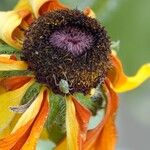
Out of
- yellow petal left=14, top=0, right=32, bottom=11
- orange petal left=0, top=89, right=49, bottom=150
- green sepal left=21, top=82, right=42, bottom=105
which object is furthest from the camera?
yellow petal left=14, top=0, right=32, bottom=11

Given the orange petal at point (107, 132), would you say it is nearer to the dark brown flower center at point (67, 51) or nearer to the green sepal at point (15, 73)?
the dark brown flower center at point (67, 51)

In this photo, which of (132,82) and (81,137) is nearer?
(81,137)

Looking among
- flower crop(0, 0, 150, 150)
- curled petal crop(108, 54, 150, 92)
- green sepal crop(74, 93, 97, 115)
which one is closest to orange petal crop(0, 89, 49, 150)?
flower crop(0, 0, 150, 150)

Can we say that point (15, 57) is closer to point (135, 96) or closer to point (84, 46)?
point (84, 46)

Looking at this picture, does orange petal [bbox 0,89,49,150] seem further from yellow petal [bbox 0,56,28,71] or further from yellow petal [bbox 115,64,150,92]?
yellow petal [bbox 115,64,150,92]

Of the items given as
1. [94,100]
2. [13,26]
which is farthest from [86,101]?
[13,26]

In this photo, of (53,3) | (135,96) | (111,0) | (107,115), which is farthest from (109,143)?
(135,96)

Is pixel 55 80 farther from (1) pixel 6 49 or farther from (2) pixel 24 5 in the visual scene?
(2) pixel 24 5
